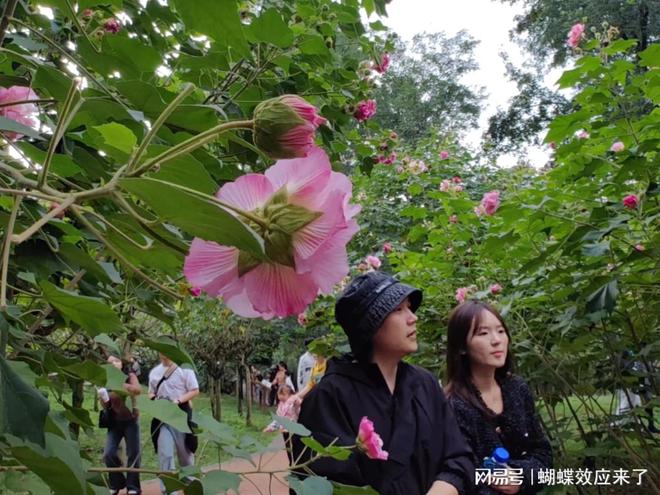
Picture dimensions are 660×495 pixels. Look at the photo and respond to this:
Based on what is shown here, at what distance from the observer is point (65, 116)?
43cm

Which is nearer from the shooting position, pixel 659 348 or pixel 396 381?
pixel 396 381

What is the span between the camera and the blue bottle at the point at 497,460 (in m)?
1.86

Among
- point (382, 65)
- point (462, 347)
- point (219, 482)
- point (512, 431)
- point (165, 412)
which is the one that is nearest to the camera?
point (219, 482)

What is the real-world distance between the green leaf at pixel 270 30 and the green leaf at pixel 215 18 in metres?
0.44

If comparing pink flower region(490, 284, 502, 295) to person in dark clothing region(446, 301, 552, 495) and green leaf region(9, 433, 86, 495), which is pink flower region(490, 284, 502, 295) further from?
green leaf region(9, 433, 86, 495)

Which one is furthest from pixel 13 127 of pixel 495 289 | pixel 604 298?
pixel 495 289

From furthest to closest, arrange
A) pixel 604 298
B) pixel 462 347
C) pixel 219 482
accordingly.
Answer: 1. pixel 462 347
2. pixel 604 298
3. pixel 219 482

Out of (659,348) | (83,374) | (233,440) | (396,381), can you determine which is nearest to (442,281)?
(659,348)

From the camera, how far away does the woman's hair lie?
207 centimetres

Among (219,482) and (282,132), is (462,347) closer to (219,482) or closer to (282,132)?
(219,482)

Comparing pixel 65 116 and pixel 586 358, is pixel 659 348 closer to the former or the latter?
pixel 586 358

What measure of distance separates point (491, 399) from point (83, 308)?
175 cm

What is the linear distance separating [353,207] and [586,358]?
8.41 ft

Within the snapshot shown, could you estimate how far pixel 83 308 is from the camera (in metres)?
0.52
